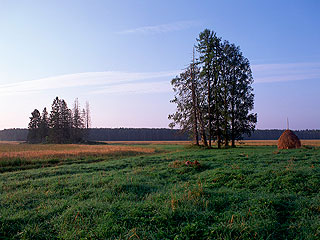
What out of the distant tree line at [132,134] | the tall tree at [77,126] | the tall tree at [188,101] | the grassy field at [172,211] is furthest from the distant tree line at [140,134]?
the grassy field at [172,211]

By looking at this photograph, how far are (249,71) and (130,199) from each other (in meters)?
33.7

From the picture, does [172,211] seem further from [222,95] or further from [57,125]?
[57,125]

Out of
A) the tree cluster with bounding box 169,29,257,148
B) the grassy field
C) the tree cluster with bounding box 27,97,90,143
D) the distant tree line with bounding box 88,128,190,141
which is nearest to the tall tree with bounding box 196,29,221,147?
the tree cluster with bounding box 169,29,257,148

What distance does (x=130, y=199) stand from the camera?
26.5 ft

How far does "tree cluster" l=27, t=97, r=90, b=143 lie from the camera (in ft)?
237

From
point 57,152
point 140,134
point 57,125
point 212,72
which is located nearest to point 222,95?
point 212,72

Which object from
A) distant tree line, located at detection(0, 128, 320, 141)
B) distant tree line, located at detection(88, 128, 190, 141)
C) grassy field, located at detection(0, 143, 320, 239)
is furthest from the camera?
distant tree line, located at detection(0, 128, 320, 141)

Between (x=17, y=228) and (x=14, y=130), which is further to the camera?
(x=14, y=130)

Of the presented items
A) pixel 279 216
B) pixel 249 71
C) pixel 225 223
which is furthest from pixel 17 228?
pixel 249 71

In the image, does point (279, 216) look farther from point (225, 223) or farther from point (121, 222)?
point (121, 222)

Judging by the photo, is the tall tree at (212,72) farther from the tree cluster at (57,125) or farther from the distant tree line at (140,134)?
the distant tree line at (140,134)

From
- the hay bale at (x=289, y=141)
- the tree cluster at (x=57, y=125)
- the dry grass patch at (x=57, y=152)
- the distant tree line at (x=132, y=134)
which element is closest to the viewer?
the dry grass patch at (x=57, y=152)

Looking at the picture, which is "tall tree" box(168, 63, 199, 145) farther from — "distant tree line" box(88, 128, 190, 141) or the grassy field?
→ "distant tree line" box(88, 128, 190, 141)

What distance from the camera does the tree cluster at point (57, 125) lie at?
237ft
